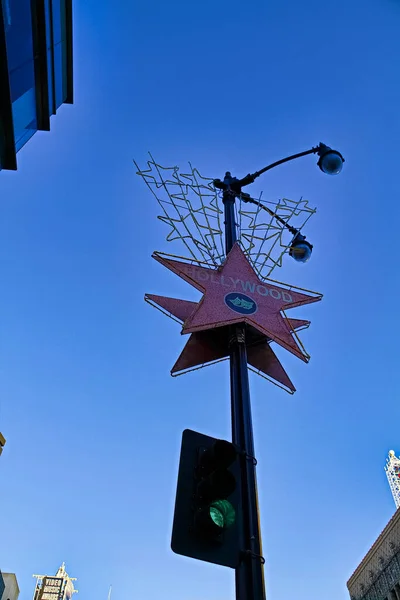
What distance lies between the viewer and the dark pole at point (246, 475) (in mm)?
4320

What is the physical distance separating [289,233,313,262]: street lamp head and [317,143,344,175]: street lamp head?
1607mm

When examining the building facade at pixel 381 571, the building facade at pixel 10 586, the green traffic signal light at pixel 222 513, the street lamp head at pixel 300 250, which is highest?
the building facade at pixel 381 571

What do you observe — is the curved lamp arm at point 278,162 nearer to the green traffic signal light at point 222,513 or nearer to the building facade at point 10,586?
the green traffic signal light at point 222,513

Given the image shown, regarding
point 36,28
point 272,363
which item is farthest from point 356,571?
point 36,28

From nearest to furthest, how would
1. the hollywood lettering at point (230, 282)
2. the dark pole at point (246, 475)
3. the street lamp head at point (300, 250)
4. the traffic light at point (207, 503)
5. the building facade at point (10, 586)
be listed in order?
the traffic light at point (207, 503) → the dark pole at point (246, 475) → the hollywood lettering at point (230, 282) → the street lamp head at point (300, 250) → the building facade at point (10, 586)

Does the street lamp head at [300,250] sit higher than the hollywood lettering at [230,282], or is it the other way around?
the street lamp head at [300,250]

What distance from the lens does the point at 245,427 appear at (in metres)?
5.81

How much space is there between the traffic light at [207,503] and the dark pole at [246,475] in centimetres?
58

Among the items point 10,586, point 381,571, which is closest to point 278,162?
point 10,586

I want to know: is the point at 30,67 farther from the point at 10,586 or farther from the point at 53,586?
the point at 53,586

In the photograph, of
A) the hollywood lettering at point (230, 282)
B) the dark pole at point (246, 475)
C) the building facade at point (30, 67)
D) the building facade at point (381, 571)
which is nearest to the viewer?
the dark pole at point (246, 475)

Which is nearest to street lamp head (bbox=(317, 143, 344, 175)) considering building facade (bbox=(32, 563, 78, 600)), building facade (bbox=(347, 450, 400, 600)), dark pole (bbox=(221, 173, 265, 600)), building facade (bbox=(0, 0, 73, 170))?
dark pole (bbox=(221, 173, 265, 600))

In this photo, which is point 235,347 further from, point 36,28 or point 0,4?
point 36,28

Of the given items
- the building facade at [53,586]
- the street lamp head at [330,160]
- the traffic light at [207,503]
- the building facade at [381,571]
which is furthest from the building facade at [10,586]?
the building facade at [53,586]
